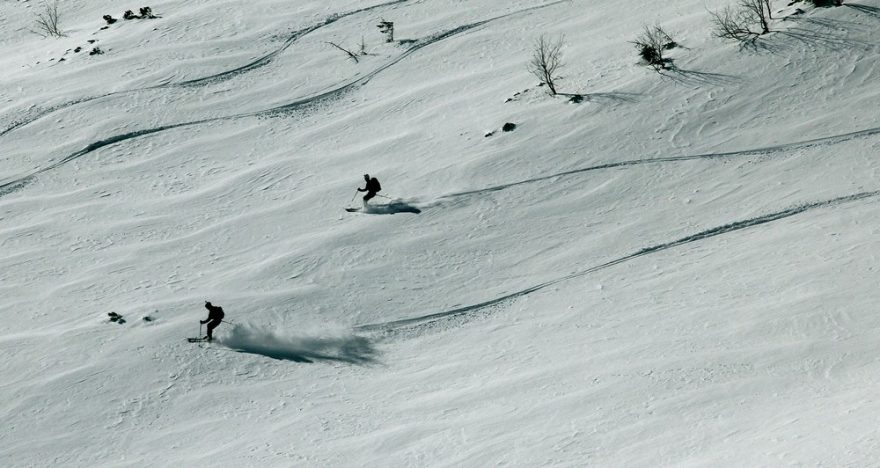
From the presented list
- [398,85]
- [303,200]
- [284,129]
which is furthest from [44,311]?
[398,85]

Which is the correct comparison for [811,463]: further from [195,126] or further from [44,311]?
[195,126]

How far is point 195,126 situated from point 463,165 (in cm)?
601

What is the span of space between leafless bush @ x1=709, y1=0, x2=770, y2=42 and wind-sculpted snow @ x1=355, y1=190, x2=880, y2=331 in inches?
193

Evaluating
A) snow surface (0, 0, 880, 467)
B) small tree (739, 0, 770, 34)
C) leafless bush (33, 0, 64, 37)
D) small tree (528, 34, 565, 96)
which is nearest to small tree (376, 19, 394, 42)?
snow surface (0, 0, 880, 467)

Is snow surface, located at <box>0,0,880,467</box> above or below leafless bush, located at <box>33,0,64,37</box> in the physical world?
below

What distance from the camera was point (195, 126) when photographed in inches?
955

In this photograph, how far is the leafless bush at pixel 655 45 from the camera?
76.3 feet

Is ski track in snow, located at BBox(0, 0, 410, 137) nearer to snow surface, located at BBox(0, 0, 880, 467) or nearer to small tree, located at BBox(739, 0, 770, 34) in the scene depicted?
snow surface, located at BBox(0, 0, 880, 467)

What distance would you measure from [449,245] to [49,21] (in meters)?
15.0

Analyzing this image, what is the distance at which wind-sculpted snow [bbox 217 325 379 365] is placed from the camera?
1827 cm

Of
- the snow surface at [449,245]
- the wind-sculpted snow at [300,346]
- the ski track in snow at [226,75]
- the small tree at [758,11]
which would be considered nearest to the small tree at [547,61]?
the snow surface at [449,245]

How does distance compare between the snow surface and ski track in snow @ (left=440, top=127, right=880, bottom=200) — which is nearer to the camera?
the snow surface

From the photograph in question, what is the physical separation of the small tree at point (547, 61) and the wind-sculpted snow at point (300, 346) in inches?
290

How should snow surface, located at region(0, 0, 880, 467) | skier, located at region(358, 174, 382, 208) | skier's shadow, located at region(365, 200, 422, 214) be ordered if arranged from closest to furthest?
snow surface, located at region(0, 0, 880, 467), skier, located at region(358, 174, 382, 208), skier's shadow, located at region(365, 200, 422, 214)
